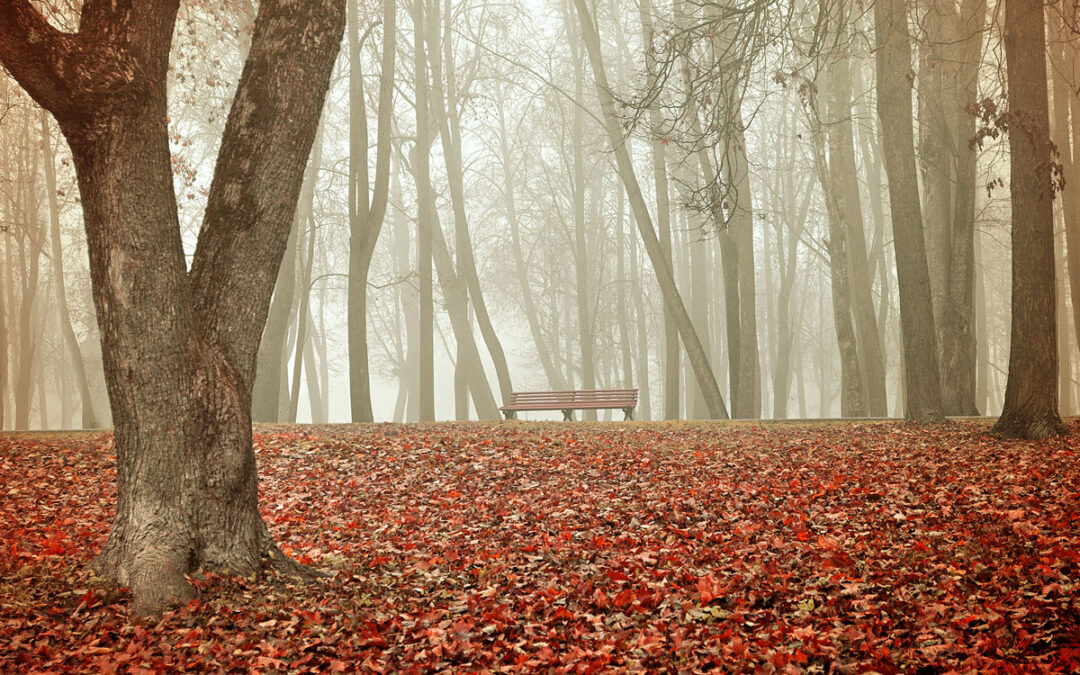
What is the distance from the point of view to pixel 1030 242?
9523mm

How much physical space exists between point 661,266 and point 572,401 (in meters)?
3.26

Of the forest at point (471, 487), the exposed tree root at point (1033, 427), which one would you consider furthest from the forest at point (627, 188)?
the exposed tree root at point (1033, 427)

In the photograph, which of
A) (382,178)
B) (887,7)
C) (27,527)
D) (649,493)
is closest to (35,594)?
(27,527)

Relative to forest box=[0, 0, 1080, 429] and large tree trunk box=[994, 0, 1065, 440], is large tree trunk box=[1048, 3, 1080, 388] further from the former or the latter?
large tree trunk box=[994, 0, 1065, 440]

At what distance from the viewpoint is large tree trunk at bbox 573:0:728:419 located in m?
16.0

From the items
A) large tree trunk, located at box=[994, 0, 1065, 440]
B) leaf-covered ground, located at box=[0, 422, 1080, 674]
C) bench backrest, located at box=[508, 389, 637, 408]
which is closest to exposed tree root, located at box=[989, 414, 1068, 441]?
large tree trunk, located at box=[994, 0, 1065, 440]

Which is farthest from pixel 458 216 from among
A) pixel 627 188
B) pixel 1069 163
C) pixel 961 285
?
pixel 1069 163

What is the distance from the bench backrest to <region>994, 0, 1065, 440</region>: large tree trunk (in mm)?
7174

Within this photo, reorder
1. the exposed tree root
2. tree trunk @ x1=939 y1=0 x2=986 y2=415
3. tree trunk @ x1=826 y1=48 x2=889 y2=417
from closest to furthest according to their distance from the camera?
the exposed tree root < tree trunk @ x1=939 y1=0 x2=986 y2=415 < tree trunk @ x1=826 y1=48 x2=889 y2=417

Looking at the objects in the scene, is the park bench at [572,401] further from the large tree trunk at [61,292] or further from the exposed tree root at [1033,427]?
the large tree trunk at [61,292]

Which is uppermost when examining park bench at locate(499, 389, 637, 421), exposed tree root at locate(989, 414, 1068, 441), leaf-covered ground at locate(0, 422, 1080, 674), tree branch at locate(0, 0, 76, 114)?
tree branch at locate(0, 0, 76, 114)

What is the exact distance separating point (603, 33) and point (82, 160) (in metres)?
23.3

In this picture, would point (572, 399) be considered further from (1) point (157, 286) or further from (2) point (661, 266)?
(1) point (157, 286)

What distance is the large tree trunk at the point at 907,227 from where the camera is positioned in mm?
11711
